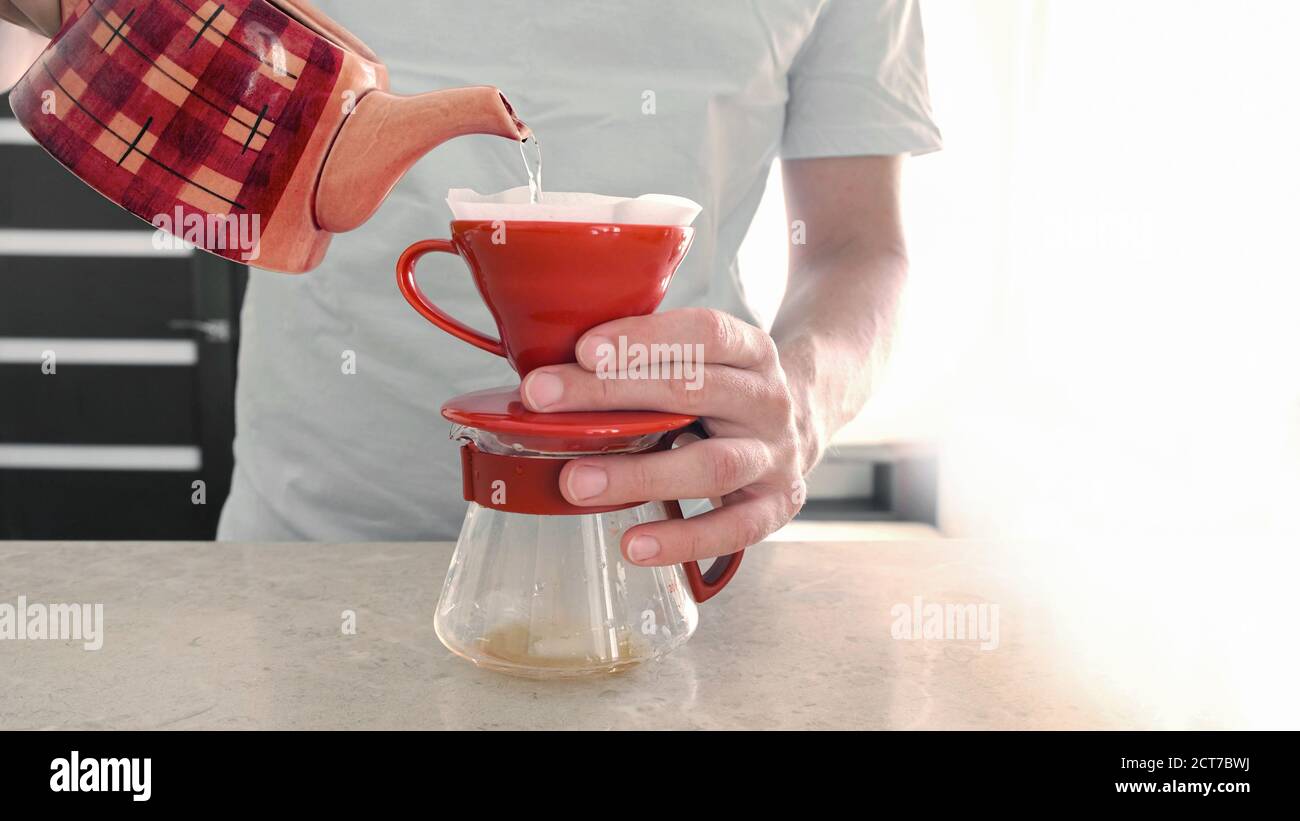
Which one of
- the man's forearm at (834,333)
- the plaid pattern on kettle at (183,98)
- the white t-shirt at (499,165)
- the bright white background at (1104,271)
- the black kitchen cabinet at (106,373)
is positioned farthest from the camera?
the black kitchen cabinet at (106,373)

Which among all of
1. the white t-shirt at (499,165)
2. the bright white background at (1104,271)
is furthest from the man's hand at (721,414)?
the bright white background at (1104,271)

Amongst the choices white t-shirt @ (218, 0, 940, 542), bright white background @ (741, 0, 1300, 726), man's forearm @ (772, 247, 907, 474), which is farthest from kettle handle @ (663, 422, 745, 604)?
bright white background @ (741, 0, 1300, 726)

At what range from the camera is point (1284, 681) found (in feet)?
2.06

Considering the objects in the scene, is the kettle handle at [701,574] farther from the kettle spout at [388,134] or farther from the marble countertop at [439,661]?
the kettle spout at [388,134]

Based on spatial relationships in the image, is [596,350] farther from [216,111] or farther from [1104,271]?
[1104,271]

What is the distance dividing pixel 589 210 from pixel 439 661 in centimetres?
31

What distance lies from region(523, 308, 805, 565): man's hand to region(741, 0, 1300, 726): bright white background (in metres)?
1.09

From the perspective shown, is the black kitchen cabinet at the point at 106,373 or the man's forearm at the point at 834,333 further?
the black kitchen cabinet at the point at 106,373

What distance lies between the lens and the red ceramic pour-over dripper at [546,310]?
518mm

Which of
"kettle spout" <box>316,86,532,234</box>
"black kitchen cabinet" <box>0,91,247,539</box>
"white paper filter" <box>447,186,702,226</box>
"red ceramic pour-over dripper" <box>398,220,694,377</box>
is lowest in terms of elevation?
"black kitchen cabinet" <box>0,91,247,539</box>

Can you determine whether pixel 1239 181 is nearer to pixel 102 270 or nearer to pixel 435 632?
pixel 435 632

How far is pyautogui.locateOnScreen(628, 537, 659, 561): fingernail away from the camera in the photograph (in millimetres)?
569

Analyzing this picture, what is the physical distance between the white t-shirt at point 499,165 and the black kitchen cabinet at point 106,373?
1.78 metres

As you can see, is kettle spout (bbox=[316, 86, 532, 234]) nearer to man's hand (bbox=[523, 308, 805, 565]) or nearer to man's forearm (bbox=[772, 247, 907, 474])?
man's hand (bbox=[523, 308, 805, 565])
